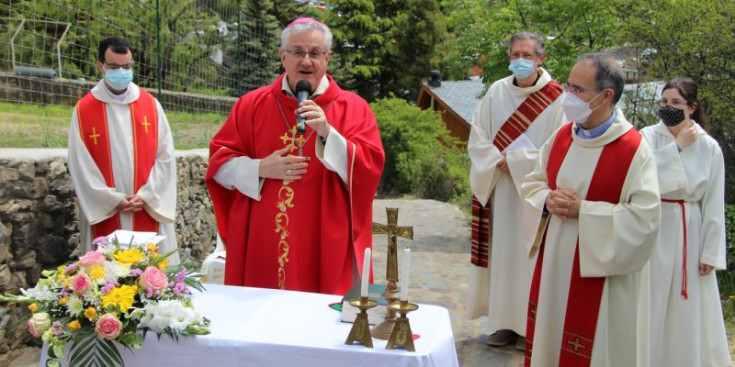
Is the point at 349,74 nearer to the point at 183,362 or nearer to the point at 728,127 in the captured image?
the point at 728,127

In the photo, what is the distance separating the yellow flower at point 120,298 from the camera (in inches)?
106

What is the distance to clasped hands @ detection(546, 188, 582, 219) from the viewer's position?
3547 mm

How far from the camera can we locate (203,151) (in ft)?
27.7

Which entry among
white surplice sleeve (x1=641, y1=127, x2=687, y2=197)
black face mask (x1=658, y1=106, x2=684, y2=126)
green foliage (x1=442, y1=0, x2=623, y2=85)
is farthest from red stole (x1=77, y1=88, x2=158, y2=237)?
green foliage (x1=442, y1=0, x2=623, y2=85)

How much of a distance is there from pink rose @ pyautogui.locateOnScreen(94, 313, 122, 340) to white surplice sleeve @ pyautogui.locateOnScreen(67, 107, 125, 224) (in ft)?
8.30

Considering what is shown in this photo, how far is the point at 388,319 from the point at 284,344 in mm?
420

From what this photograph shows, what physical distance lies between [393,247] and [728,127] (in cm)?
633

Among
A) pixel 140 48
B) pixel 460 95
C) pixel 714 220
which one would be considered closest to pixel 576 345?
pixel 714 220

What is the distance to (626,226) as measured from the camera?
3.41 metres

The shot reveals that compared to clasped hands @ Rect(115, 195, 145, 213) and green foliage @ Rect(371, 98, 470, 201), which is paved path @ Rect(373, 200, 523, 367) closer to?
clasped hands @ Rect(115, 195, 145, 213)

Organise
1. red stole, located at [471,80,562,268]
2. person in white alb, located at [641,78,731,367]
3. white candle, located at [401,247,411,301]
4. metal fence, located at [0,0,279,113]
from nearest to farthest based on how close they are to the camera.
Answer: white candle, located at [401,247,411,301] → person in white alb, located at [641,78,731,367] → red stole, located at [471,80,562,268] → metal fence, located at [0,0,279,113]

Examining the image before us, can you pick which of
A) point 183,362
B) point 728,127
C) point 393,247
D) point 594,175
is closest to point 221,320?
point 183,362

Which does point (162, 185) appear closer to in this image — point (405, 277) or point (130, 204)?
point (130, 204)

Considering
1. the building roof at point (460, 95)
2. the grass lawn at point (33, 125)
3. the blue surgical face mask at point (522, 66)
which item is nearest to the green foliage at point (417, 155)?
the building roof at point (460, 95)
